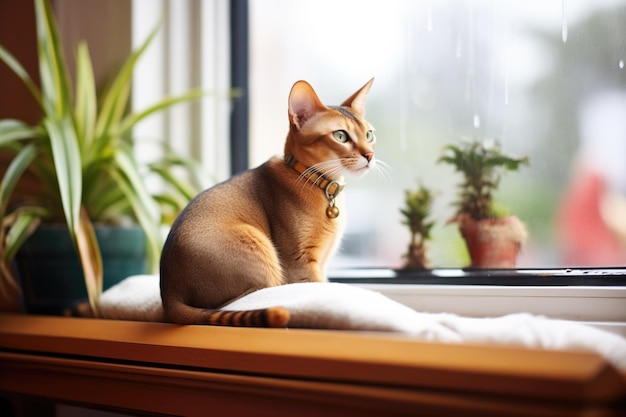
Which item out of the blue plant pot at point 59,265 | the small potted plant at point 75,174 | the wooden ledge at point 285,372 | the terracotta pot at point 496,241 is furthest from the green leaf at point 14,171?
the terracotta pot at point 496,241

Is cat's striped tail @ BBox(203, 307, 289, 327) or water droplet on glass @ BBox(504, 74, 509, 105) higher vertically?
water droplet on glass @ BBox(504, 74, 509, 105)

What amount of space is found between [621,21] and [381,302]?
0.68 metres

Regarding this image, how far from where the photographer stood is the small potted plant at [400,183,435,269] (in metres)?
1.24

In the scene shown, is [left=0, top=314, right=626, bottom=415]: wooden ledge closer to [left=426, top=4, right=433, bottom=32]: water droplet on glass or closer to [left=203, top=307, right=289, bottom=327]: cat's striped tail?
[left=203, top=307, right=289, bottom=327]: cat's striped tail

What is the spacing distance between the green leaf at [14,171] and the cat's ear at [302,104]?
580 mm

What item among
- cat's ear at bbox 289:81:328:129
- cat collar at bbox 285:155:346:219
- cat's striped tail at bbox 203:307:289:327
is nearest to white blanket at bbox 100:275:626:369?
cat's striped tail at bbox 203:307:289:327

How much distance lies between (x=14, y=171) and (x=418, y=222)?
83 cm

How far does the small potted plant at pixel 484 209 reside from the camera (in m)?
1.14

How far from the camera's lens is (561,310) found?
3.39ft

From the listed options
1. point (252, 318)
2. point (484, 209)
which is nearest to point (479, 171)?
point (484, 209)

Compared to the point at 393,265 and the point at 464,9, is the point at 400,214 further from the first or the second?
the point at 464,9

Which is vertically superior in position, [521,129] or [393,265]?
[521,129]

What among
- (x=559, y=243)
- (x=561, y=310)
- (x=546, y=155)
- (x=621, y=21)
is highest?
(x=621, y=21)

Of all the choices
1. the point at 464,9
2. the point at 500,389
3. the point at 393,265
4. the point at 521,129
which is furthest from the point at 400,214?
the point at 500,389
